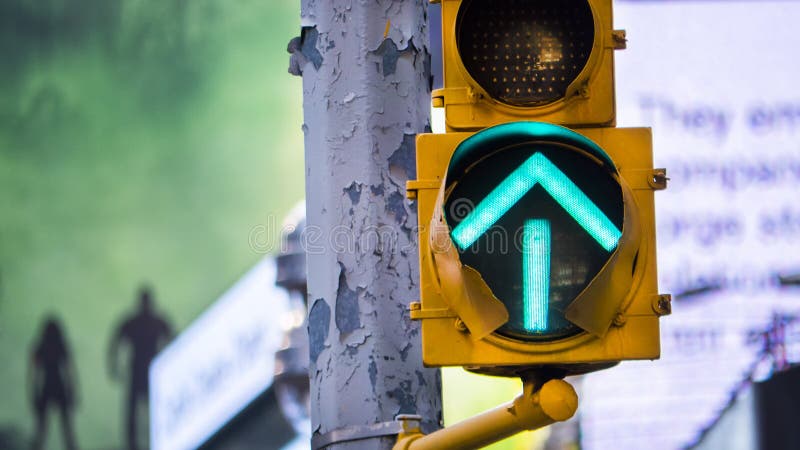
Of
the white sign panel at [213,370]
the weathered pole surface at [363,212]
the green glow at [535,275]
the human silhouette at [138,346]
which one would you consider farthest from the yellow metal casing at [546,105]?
the human silhouette at [138,346]

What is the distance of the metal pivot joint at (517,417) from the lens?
2922 millimetres

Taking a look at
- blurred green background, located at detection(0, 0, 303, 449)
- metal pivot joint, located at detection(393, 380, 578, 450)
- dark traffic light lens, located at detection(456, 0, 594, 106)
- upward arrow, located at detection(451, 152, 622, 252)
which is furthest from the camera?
blurred green background, located at detection(0, 0, 303, 449)

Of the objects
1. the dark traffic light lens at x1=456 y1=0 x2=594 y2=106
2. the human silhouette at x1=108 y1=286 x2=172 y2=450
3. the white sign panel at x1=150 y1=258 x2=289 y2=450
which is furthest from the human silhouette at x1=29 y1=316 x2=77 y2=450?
the dark traffic light lens at x1=456 y1=0 x2=594 y2=106

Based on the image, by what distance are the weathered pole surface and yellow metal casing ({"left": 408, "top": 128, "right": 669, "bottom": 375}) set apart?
0.45 metres

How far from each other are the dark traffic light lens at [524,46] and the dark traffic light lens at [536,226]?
15cm

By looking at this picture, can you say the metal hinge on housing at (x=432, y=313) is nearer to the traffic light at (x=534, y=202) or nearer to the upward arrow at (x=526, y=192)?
the traffic light at (x=534, y=202)

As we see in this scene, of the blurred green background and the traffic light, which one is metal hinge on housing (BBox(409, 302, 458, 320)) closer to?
the traffic light

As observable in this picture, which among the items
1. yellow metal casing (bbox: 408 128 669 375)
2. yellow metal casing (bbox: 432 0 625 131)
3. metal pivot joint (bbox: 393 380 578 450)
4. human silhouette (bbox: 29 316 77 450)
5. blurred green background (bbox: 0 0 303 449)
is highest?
blurred green background (bbox: 0 0 303 449)

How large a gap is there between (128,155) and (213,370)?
2984mm

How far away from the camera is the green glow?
117 inches

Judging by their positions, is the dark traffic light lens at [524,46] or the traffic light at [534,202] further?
the dark traffic light lens at [524,46]

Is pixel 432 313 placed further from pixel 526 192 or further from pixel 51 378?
pixel 51 378

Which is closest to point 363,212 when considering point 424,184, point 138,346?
point 424,184

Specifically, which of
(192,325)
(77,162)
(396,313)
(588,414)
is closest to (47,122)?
(77,162)
